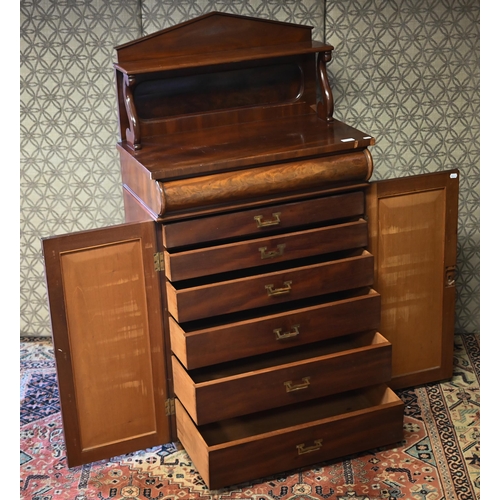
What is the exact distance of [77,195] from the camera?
3314 millimetres

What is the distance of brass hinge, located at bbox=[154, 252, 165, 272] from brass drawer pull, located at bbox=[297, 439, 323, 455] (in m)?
0.72

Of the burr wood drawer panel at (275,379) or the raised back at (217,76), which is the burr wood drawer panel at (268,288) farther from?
the raised back at (217,76)

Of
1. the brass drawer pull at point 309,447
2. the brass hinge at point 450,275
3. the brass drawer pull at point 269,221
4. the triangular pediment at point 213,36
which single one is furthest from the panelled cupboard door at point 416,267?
the triangular pediment at point 213,36

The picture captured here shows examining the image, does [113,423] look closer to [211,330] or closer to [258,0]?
[211,330]

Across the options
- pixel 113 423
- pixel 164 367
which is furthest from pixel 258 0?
pixel 113 423

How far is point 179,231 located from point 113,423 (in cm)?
70

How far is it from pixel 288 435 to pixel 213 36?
1380 mm

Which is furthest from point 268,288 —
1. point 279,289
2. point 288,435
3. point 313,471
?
point 313,471

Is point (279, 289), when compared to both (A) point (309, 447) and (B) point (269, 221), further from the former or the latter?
(A) point (309, 447)

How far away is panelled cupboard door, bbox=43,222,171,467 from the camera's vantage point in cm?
255

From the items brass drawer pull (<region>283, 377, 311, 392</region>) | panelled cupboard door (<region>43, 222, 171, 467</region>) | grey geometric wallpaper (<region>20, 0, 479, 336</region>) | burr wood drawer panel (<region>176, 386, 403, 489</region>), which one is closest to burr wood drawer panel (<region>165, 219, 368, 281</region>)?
panelled cupboard door (<region>43, 222, 171, 467</region>)

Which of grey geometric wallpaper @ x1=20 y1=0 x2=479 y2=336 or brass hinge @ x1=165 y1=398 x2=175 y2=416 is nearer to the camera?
brass hinge @ x1=165 y1=398 x2=175 y2=416

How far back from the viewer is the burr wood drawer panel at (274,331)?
2596 millimetres

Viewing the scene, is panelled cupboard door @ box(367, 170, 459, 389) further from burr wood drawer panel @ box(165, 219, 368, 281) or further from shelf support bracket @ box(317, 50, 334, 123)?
shelf support bracket @ box(317, 50, 334, 123)
